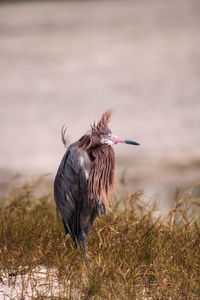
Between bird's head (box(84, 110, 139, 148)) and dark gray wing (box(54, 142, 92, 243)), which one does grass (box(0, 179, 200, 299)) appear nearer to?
dark gray wing (box(54, 142, 92, 243))

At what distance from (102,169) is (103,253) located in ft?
1.73

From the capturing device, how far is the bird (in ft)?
9.74

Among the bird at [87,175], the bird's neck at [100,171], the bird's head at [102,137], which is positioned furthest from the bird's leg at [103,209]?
the bird's head at [102,137]

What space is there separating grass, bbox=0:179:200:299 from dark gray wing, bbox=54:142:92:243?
0.22 metres

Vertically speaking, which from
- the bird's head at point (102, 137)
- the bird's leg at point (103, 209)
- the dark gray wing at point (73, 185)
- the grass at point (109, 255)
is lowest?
the grass at point (109, 255)

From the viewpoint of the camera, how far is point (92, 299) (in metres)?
2.74

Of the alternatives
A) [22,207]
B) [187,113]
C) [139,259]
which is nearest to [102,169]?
[139,259]

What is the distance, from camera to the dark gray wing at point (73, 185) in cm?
297

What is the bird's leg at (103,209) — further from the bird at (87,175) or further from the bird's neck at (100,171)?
the bird's neck at (100,171)

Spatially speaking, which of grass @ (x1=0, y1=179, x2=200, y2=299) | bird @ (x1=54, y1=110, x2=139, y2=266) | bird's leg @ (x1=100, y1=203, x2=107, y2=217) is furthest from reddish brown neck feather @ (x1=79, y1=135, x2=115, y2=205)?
grass @ (x1=0, y1=179, x2=200, y2=299)

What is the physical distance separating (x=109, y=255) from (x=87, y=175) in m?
0.49

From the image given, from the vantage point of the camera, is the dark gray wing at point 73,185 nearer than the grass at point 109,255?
No

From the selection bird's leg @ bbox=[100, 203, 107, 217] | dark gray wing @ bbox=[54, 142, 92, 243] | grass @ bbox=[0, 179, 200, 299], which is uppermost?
dark gray wing @ bbox=[54, 142, 92, 243]

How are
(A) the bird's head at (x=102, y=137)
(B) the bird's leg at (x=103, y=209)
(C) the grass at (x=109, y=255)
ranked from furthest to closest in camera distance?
(B) the bird's leg at (x=103, y=209), (A) the bird's head at (x=102, y=137), (C) the grass at (x=109, y=255)
